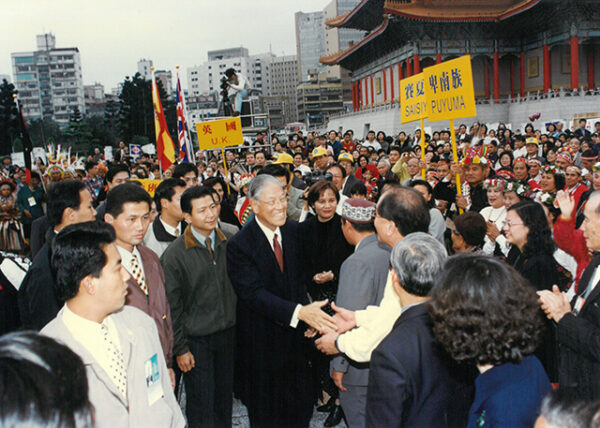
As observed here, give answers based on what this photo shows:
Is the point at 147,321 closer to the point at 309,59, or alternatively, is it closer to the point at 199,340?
the point at 199,340

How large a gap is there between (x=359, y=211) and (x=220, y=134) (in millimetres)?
6101

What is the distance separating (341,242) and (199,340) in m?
1.38

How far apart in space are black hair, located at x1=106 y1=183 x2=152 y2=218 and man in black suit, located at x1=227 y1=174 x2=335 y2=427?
62 cm

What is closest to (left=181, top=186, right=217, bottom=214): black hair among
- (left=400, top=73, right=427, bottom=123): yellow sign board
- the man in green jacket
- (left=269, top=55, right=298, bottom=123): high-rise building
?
the man in green jacket

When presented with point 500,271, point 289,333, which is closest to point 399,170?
point 289,333

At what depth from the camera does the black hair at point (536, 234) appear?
3.07 meters

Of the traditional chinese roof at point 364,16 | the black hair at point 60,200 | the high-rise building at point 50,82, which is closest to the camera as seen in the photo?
the black hair at point 60,200

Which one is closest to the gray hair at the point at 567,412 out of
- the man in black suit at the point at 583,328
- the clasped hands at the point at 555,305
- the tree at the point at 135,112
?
the man in black suit at the point at 583,328

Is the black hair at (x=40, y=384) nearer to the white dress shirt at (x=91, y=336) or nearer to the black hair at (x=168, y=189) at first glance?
the white dress shirt at (x=91, y=336)

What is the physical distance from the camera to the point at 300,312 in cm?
292

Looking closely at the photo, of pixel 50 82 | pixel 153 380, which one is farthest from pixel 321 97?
pixel 153 380

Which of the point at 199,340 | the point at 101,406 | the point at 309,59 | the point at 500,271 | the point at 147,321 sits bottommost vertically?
the point at 199,340

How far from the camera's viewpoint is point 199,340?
3.22 m

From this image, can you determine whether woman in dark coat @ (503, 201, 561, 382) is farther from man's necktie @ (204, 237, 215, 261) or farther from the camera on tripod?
the camera on tripod
